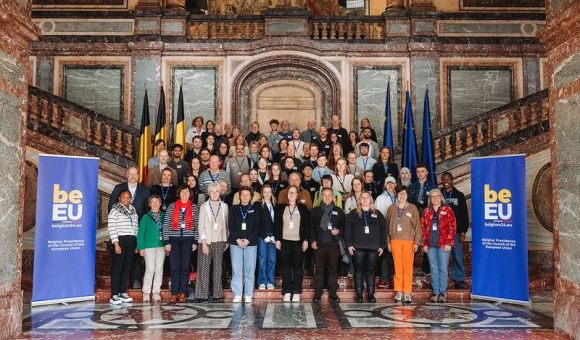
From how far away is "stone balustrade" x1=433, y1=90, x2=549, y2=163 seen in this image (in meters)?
10.3

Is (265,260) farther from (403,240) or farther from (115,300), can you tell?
(115,300)

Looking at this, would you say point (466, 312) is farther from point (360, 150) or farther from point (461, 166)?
point (461, 166)

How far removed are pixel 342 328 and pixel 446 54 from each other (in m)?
8.60

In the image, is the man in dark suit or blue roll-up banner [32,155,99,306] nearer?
blue roll-up banner [32,155,99,306]

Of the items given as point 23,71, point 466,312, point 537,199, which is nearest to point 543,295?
point 466,312

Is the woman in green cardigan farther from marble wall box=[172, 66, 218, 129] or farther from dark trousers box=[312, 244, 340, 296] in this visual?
marble wall box=[172, 66, 218, 129]

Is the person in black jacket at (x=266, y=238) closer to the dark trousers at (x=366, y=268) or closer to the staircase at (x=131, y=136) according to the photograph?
the dark trousers at (x=366, y=268)

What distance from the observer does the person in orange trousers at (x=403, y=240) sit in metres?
7.58

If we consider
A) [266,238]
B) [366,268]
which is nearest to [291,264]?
[266,238]

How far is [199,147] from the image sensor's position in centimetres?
945

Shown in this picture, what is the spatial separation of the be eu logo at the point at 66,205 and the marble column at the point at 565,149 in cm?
550

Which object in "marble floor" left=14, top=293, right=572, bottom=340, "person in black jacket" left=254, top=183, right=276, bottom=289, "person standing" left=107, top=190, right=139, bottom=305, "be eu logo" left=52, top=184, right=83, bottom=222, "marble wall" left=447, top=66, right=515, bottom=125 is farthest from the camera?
"marble wall" left=447, top=66, right=515, bottom=125

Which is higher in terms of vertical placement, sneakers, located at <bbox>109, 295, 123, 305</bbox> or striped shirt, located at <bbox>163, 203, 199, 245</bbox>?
striped shirt, located at <bbox>163, 203, 199, 245</bbox>

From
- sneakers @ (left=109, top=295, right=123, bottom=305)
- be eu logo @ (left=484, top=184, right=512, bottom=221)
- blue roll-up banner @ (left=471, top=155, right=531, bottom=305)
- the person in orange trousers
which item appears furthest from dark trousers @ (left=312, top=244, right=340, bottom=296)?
sneakers @ (left=109, top=295, right=123, bottom=305)
